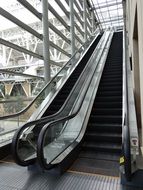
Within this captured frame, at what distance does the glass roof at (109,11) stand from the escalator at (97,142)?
14.2 meters

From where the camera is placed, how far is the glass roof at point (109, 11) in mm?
18141

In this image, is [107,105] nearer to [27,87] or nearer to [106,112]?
[106,112]

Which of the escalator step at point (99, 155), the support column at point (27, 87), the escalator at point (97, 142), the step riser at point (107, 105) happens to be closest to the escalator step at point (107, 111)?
the escalator at point (97, 142)

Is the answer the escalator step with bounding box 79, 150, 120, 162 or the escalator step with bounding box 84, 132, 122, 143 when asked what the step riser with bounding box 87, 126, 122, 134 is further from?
the escalator step with bounding box 79, 150, 120, 162

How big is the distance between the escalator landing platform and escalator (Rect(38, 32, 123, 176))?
0.19 m

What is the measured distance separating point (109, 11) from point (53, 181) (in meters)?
20.0

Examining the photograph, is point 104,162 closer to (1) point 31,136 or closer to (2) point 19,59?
(1) point 31,136

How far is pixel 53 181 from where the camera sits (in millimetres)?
3023

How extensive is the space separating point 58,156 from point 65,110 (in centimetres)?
125

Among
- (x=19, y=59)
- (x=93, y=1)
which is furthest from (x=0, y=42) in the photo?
(x=93, y=1)

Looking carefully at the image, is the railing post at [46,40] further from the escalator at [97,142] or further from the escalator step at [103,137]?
the escalator step at [103,137]

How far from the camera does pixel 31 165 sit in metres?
3.44

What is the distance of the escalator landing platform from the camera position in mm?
2826

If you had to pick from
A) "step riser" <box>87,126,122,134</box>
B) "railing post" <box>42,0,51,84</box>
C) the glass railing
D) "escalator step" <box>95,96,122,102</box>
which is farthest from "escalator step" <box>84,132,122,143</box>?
"railing post" <box>42,0,51,84</box>
